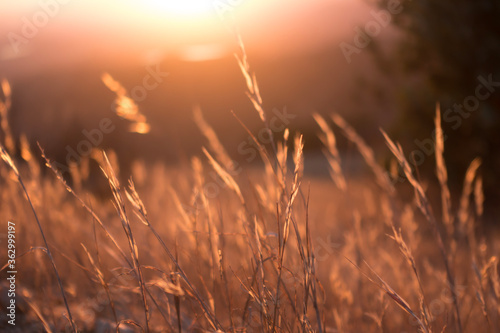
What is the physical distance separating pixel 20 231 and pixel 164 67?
16.3 m

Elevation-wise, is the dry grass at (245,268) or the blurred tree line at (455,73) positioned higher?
the blurred tree line at (455,73)

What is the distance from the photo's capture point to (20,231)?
2.07m

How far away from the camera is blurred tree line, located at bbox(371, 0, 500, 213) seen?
490cm

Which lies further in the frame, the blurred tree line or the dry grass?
the blurred tree line

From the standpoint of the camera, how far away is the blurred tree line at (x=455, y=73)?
4902 millimetres

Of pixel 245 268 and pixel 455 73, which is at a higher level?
pixel 455 73

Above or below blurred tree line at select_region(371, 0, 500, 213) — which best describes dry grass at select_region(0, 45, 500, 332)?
below

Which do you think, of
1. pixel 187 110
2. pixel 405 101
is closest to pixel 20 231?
pixel 405 101

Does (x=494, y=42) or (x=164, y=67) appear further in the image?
(x=164, y=67)

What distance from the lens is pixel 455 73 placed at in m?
5.08

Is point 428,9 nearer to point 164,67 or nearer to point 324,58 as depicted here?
point 164,67

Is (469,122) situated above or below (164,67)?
below

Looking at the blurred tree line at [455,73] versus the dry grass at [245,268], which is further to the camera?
the blurred tree line at [455,73]

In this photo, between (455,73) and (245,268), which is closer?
(245,268)
